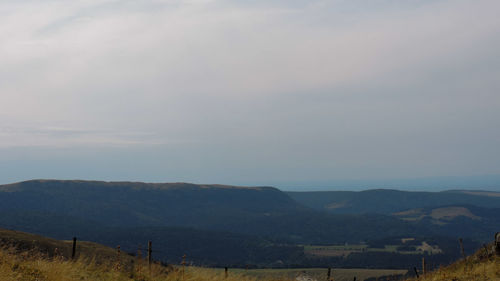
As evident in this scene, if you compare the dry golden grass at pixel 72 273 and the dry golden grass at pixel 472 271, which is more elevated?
the dry golden grass at pixel 72 273

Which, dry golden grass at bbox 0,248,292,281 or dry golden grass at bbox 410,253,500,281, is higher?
dry golden grass at bbox 0,248,292,281

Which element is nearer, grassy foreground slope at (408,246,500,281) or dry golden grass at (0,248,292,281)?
dry golden grass at (0,248,292,281)

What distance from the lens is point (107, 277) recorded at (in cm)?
1834

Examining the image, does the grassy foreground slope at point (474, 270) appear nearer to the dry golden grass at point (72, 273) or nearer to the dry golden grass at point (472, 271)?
the dry golden grass at point (472, 271)

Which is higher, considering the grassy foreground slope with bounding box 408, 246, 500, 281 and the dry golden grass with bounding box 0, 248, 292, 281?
the dry golden grass with bounding box 0, 248, 292, 281

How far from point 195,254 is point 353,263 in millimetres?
67148

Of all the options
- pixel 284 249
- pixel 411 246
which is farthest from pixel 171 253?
pixel 411 246

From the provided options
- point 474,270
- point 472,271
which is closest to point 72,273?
point 472,271

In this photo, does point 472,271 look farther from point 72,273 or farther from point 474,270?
point 72,273

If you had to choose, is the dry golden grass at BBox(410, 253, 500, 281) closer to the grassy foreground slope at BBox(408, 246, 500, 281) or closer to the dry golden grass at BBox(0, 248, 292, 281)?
the grassy foreground slope at BBox(408, 246, 500, 281)

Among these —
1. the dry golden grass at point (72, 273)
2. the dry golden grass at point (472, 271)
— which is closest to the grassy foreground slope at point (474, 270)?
the dry golden grass at point (472, 271)

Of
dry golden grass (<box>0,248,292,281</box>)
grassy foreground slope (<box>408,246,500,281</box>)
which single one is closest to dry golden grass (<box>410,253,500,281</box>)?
grassy foreground slope (<box>408,246,500,281</box>)

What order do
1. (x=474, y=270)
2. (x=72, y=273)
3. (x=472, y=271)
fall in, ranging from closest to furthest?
(x=72, y=273) → (x=472, y=271) → (x=474, y=270)

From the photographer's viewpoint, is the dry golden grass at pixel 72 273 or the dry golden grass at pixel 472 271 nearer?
the dry golden grass at pixel 72 273
